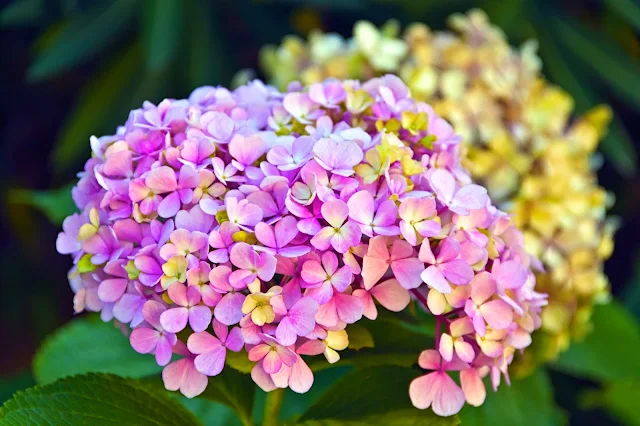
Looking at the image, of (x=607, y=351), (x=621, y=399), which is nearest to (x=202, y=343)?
(x=607, y=351)

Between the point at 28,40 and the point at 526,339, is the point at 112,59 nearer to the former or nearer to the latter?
the point at 28,40

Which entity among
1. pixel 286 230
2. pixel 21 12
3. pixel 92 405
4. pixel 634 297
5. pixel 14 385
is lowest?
pixel 14 385

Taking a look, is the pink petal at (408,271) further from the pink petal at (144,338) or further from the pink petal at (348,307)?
the pink petal at (144,338)

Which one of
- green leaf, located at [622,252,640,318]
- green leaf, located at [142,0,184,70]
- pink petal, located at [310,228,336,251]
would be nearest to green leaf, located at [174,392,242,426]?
pink petal, located at [310,228,336,251]

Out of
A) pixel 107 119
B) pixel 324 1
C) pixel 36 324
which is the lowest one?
pixel 36 324

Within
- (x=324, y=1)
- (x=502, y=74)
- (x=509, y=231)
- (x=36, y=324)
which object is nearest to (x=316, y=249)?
(x=509, y=231)

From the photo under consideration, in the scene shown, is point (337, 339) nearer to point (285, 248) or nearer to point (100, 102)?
point (285, 248)

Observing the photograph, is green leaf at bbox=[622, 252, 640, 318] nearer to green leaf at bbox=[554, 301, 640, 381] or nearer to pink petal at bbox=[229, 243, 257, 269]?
green leaf at bbox=[554, 301, 640, 381]

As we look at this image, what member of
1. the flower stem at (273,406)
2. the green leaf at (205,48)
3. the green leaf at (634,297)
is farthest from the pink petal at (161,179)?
the green leaf at (634,297)
